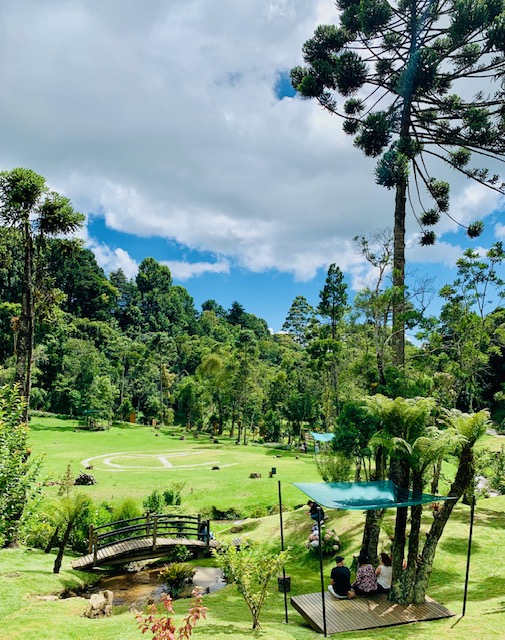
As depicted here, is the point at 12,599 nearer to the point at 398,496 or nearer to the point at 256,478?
the point at 398,496

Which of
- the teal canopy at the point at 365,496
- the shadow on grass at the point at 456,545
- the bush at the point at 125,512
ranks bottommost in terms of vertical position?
the bush at the point at 125,512

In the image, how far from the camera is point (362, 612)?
10.6 metres

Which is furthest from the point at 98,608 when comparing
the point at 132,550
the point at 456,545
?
the point at 456,545

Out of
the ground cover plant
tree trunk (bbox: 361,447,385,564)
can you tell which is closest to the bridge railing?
the ground cover plant

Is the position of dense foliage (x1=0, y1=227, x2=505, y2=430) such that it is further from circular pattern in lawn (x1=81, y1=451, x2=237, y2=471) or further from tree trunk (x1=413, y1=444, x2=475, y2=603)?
circular pattern in lawn (x1=81, y1=451, x2=237, y2=471)

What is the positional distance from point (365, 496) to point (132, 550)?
413 inches

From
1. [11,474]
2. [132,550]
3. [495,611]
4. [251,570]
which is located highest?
[11,474]

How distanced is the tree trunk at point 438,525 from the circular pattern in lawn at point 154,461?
27918 mm

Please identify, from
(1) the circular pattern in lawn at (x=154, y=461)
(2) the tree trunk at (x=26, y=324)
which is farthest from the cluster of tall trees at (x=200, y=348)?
(1) the circular pattern in lawn at (x=154, y=461)

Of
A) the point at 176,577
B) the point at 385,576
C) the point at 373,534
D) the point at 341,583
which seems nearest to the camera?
the point at 341,583

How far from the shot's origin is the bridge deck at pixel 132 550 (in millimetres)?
16844

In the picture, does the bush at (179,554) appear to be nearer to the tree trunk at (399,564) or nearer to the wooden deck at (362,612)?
the wooden deck at (362,612)

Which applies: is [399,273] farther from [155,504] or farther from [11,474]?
[155,504]

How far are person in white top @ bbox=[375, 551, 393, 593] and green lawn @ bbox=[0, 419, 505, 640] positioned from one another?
1562 millimetres
